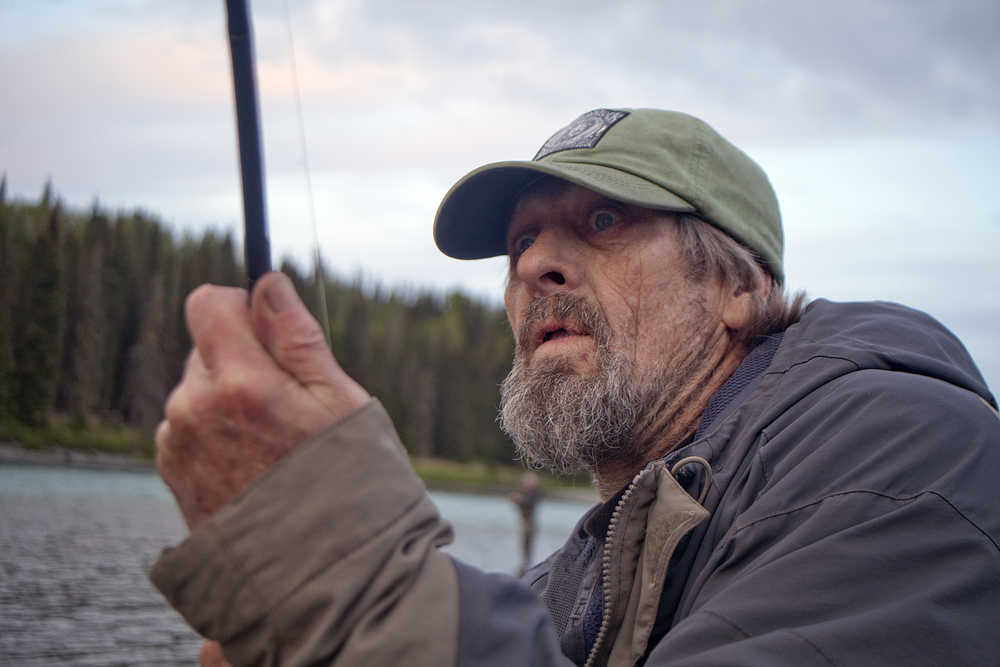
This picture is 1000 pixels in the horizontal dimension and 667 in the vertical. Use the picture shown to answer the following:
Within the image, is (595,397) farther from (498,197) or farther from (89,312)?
(89,312)

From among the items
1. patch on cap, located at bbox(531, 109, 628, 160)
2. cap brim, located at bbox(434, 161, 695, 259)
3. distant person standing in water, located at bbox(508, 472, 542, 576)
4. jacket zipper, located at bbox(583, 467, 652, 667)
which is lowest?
distant person standing in water, located at bbox(508, 472, 542, 576)

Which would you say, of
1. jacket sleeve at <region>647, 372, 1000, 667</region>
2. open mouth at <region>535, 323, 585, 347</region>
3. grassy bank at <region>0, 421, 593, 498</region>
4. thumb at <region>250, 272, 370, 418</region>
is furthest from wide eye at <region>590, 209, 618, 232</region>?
grassy bank at <region>0, 421, 593, 498</region>

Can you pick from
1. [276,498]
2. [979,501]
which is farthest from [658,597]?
[276,498]

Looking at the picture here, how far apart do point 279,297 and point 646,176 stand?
1711 millimetres

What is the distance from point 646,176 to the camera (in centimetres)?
271

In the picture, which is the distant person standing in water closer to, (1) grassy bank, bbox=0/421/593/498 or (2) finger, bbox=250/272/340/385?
(2) finger, bbox=250/272/340/385

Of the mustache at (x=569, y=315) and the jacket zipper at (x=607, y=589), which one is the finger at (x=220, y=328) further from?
the mustache at (x=569, y=315)

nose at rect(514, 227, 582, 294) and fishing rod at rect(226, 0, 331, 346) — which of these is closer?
fishing rod at rect(226, 0, 331, 346)

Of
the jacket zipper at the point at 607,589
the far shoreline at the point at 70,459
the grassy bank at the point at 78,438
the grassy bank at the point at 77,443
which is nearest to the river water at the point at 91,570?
the jacket zipper at the point at 607,589

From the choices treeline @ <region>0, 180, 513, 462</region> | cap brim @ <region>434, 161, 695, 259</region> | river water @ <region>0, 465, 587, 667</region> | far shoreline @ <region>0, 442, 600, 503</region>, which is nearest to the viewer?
cap brim @ <region>434, 161, 695, 259</region>

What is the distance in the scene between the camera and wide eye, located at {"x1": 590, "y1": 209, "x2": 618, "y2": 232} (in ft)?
9.40

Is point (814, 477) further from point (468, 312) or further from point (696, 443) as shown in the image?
point (468, 312)

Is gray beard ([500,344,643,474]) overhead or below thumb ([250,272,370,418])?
below

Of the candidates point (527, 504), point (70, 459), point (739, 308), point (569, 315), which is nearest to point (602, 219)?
point (569, 315)
